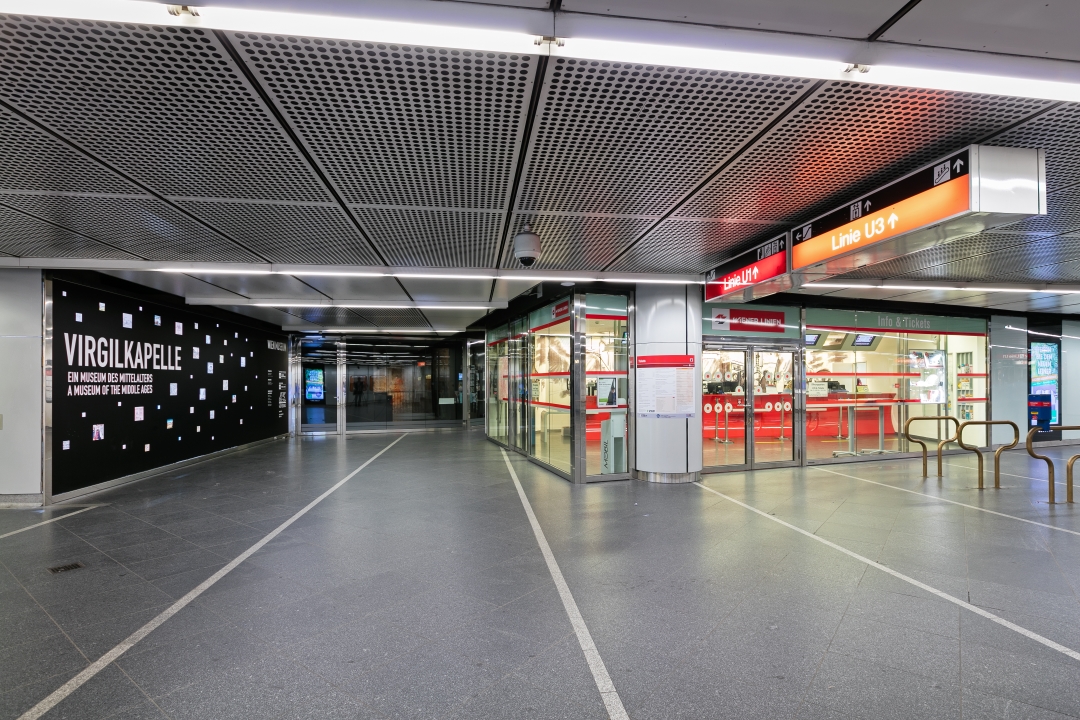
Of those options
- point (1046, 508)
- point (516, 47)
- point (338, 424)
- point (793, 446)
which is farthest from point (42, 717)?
point (338, 424)

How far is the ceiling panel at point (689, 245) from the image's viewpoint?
4918 mm

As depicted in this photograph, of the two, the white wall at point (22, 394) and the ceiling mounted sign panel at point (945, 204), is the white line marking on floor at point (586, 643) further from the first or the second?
the white wall at point (22, 394)

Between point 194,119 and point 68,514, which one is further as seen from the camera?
point 68,514

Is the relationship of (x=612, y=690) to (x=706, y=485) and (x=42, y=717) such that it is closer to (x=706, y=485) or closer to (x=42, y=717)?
(x=42, y=717)

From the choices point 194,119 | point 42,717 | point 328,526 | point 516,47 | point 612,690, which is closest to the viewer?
point 516,47

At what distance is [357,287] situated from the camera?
816 cm

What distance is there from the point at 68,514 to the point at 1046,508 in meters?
11.2

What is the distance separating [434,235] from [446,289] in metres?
3.26

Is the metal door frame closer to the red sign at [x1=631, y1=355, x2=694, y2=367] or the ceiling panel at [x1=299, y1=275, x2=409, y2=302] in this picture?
the red sign at [x1=631, y1=355, x2=694, y2=367]

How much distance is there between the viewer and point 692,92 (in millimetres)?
2670

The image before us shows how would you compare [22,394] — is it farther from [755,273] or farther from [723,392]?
[723,392]

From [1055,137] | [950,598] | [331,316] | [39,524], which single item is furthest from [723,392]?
[39,524]

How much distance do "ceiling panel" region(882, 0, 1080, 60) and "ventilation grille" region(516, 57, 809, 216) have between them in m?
0.49

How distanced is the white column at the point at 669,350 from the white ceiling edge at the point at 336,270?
0.57 metres
